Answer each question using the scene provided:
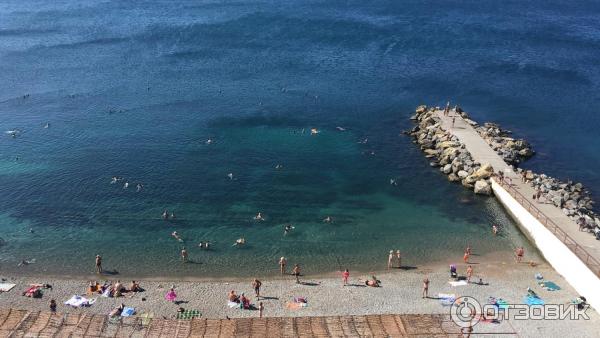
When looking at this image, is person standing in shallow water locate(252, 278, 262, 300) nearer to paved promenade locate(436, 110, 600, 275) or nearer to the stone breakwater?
paved promenade locate(436, 110, 600, 275)

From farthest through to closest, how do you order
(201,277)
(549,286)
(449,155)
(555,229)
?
(449,155) < (555,229) < (201,277) < (549,286)

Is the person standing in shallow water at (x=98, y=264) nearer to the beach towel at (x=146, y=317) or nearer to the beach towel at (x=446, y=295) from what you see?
the beach towel at (x=146, y=317)

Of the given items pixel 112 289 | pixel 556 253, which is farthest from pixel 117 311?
pixel 556 253

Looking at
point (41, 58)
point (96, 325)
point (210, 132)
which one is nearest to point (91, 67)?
point (41, 58)

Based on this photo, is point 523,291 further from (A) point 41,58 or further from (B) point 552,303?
(A) point 41,58

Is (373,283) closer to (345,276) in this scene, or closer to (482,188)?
(345,276)

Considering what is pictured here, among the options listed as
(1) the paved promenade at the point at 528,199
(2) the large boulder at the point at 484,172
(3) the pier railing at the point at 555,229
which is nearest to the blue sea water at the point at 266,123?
(2) the large boulder at the point at 484,172

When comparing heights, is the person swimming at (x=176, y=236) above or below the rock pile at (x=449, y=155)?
below

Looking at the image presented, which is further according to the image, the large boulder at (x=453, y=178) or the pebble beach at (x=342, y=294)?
the large boulder at (x=453, y=178)
